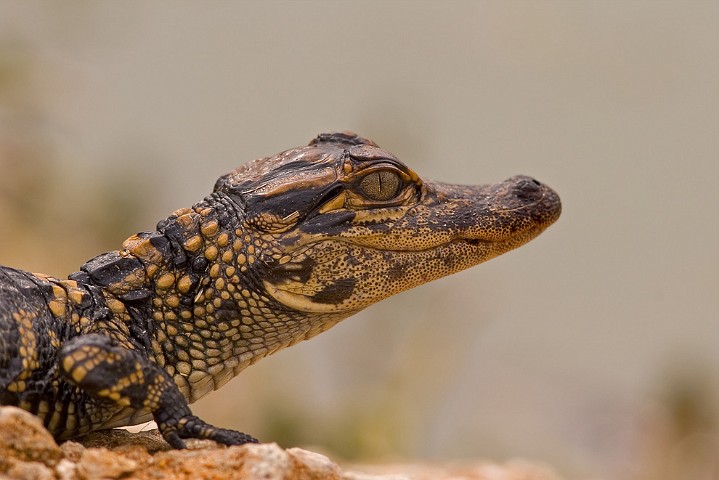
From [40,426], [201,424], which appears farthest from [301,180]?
[40,426]

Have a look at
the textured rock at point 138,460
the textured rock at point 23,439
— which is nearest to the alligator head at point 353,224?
the textured rock at point 138,460

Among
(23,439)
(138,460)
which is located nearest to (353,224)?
(138,460)

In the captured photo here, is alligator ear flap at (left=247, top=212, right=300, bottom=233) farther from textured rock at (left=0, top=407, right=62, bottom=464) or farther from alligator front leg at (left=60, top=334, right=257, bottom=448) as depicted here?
textured rock at (left=0, top=407, right=62, bottom=464)

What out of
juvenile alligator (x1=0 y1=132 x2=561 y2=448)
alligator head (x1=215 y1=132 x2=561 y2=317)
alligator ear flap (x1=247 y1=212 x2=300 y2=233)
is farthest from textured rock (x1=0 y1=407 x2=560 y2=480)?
alligator ear flap (x1=247 y1=212 x2=300 y2=233)

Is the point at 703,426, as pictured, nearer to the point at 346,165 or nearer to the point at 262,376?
the point at 262,376

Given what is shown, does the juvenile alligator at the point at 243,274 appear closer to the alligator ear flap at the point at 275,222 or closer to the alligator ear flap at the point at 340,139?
the alligator ear flap at the point at 275,222

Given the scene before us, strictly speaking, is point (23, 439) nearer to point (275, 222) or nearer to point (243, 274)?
point (243, 274)
